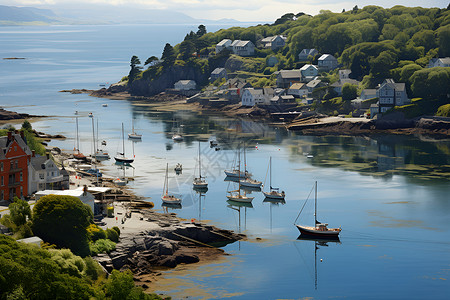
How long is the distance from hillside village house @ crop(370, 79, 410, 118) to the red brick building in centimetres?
10344

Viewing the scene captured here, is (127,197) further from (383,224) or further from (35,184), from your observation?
(383,224)

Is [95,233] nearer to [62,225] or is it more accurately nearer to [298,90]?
[62,225]

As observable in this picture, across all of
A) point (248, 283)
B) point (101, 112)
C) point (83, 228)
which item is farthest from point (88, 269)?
point (101, 112)

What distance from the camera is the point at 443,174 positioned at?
10994 centimetres

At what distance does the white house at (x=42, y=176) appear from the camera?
77.5 meters

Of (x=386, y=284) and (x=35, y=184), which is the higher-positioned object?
(x=35, y=184)

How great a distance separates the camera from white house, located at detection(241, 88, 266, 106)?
192625 millimetres

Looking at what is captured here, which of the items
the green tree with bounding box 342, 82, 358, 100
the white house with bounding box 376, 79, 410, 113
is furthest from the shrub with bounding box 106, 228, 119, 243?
the green tree with bounding box 342, 82, 358, 100

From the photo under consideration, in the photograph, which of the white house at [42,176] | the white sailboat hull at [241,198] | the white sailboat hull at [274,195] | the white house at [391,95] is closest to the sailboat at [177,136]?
the white house at [391,95]

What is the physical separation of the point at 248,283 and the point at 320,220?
74.4ft

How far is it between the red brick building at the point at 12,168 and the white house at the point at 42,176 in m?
1.82

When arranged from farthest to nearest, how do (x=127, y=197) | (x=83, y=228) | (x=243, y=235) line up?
(x=127, y=197) → (x=243, y=235) → (x=83, y=228)

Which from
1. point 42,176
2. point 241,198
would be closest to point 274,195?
point 241,198

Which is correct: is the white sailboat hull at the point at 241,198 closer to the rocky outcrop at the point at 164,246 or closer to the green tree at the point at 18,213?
the rocky outcrop at the point at 164,246
